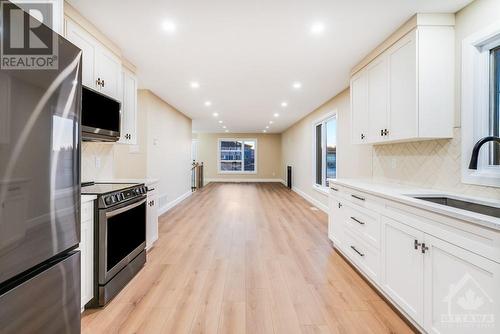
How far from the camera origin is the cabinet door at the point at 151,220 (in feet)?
9.82

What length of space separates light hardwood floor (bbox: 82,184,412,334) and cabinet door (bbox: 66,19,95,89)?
205 centimetres

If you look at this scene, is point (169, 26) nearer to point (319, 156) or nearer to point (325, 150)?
point (325, 150)

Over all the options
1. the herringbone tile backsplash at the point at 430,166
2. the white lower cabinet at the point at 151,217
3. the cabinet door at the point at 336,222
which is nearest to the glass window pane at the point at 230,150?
the white lower cabinet at the point at 151,217

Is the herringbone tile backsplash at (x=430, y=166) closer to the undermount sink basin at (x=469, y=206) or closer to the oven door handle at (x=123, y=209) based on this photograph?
the undermount sink basin at (x=469, y=206)

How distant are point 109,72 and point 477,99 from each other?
11.7 feet

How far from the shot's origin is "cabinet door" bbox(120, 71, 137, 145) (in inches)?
121

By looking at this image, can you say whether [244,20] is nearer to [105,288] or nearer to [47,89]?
[47,89]

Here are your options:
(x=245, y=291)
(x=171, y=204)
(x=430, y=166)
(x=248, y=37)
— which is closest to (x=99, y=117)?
(x=248, y=37)

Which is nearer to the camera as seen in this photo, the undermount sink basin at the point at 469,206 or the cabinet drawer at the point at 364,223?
the undermount sink basin at the point at 469,206

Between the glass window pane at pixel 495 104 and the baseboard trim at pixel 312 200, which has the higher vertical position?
the glass window pane at pixel 495 104

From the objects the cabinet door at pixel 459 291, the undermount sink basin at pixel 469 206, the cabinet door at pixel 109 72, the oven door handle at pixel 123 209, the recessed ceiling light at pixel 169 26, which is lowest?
the cabinet door at pixel 459 291

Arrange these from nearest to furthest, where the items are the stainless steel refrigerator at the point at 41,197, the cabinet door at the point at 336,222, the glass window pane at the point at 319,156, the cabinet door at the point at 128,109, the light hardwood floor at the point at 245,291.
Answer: the stainless steel refrigerator at the point at 41,197 < the light hardwood floor at the point at 245,291 < the cabinet door at the point at 336,222 < the cabinet door at the point at 128,109 < the glass window pane at the point at 319,156

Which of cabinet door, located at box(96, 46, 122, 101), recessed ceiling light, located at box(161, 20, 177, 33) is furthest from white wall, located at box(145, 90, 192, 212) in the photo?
recessed ceiling light, located at box(161, 20, 177, 33)

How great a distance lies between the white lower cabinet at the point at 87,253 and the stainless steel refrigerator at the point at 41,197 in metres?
0.77
